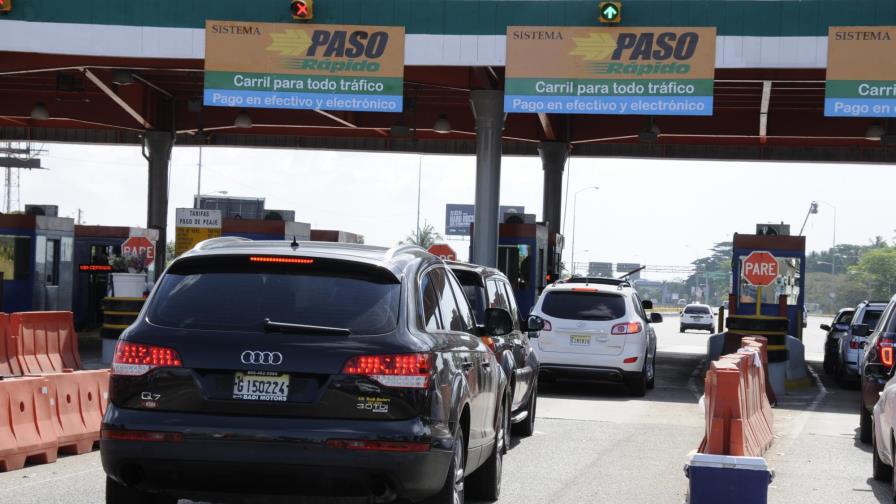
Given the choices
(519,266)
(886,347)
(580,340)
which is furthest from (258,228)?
(886,347)

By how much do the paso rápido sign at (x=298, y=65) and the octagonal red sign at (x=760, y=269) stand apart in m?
7.75

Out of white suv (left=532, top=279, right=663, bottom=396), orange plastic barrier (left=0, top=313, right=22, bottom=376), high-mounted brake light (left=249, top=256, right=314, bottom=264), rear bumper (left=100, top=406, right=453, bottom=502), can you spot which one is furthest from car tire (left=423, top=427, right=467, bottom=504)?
orange plastic barrier (left=0, top=313, right=22, bottom=376)

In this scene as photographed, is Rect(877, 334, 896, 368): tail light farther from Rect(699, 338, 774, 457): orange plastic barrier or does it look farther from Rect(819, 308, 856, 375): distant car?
Rect(819, 308, 856, 375): distant car

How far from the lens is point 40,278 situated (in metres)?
33.8

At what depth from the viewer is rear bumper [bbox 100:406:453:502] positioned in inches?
264

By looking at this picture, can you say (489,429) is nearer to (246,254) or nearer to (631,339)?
(246,254)

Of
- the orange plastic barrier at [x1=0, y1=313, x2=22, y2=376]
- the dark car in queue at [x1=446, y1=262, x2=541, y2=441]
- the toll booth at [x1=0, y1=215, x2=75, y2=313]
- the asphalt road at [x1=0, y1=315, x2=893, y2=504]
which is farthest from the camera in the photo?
the toll booth at [x1=0, y1=215, x2=75, y2=313]

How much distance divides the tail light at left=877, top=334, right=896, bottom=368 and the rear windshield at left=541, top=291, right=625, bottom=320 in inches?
226

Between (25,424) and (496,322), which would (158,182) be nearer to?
(25,424)

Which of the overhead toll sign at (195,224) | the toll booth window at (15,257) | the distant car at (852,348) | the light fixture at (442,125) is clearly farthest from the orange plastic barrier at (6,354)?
the light fixture at (442,125)

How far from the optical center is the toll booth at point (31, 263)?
1305 inches

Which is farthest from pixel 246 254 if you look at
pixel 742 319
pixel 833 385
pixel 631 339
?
pixel 833 385

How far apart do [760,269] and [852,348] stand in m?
3.27

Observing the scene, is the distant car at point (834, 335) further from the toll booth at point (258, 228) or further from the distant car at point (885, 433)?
the distant car at point (885, 433)
